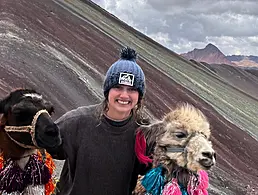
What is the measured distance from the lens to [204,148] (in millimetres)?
3719

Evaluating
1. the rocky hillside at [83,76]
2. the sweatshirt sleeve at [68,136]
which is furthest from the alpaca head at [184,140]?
the rocky hillside at [83,76]

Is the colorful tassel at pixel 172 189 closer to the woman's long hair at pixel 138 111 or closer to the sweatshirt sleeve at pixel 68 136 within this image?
the woman's long hair at pixel 138 111

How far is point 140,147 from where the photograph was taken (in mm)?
4180

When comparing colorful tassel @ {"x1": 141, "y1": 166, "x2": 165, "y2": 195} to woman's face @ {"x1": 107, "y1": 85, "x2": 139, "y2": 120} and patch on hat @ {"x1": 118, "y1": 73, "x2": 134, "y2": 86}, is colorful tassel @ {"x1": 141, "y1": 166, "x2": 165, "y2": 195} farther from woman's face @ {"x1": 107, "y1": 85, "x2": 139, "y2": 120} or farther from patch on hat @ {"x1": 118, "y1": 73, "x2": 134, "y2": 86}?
patch on hat @ {"x1": 118, "y1": 73, "x2": 134, "y2": 86}

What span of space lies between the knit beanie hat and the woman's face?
5 cm

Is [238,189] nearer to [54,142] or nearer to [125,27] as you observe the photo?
[54,142]

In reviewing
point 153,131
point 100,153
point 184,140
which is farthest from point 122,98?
point 184,140

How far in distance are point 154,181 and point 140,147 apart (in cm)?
39

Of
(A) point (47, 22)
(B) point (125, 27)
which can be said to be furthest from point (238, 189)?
(B) point (125, 27)

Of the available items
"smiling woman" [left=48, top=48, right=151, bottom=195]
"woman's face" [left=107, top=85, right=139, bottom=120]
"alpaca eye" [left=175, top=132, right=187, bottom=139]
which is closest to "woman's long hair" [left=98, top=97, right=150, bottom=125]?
"smiling woman" [left=48, top=48, right=151, bottom=195]

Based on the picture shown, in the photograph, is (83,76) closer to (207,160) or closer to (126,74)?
(126,74)

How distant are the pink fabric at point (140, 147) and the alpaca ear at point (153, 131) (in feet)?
0.17

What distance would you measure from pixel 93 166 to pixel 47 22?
80.1ft

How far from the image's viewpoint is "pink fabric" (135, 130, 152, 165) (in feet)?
13.6
